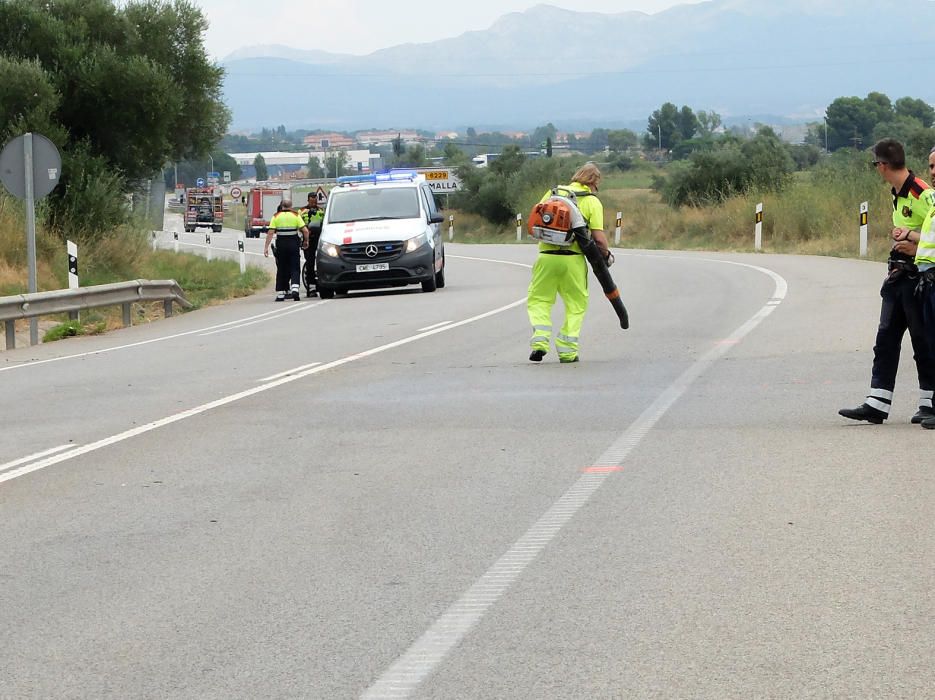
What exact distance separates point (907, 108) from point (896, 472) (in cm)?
17556

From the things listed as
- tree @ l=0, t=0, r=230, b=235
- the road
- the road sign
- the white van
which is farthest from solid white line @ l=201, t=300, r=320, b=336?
the road sign

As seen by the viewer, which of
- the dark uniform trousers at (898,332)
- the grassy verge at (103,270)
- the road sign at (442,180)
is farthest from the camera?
the road sign at (442,180)

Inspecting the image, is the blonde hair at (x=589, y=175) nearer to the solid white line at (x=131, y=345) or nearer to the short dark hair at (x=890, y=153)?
the short dark hair at (x=890, y=153)

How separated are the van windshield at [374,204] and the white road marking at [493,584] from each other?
53.4 feet

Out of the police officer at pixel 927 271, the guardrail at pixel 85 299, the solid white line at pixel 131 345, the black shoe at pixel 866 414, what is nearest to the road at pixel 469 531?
the black shoe at pixel 866 414

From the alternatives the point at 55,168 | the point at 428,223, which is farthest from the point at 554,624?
the point at 428,223

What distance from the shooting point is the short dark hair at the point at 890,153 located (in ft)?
30.3

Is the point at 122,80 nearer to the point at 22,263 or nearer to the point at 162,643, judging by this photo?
the point at 22,263

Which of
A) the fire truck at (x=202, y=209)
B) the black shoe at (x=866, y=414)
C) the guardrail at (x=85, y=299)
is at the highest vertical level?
the black shoe at (x=866, y=414)

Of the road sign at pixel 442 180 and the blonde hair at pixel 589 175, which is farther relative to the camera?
the road sign at pixel 442 180

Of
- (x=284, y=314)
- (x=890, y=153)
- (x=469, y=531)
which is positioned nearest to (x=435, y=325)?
(x=284, y=314)

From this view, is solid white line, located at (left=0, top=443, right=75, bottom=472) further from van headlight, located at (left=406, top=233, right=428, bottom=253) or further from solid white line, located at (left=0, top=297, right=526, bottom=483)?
van headlight, located at (left=406, top=233, right=428, bottom=253)

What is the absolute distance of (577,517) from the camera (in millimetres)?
6938

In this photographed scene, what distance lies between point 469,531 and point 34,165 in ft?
49.8
